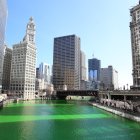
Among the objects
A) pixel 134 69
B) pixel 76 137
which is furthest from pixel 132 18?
pixel 76 137

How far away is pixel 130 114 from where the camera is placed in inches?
2857

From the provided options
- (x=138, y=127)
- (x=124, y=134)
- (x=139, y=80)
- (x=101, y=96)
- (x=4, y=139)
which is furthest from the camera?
(x=101, y=96)

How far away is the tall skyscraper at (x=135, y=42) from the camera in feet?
508

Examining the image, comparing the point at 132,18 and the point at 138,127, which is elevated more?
the point at 132,18

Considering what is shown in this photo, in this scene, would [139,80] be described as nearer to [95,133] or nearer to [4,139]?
[95,133]

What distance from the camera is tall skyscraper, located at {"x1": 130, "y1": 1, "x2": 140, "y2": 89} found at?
155m

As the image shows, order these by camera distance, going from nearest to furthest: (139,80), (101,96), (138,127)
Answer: (138,127) → (139,80) → (101,96)

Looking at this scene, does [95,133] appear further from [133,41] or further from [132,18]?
[132,18]

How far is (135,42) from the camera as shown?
163 metres

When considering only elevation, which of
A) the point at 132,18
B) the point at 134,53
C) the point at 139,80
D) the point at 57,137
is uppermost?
the point at 132,18

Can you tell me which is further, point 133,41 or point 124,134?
point 133,41

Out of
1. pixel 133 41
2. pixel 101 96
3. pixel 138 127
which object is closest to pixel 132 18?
pixel 133 41

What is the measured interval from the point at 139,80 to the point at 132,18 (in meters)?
52.2

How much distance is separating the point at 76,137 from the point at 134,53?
129 m
